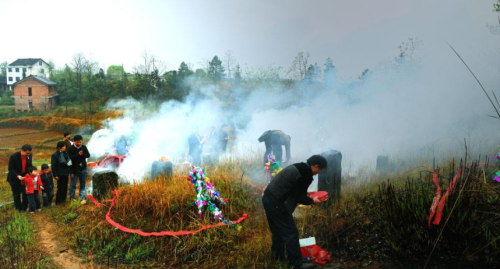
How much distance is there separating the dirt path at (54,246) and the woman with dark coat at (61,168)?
1038 mm

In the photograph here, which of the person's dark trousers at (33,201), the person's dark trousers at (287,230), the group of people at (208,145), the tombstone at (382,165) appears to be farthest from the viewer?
the group of people at (208,145)

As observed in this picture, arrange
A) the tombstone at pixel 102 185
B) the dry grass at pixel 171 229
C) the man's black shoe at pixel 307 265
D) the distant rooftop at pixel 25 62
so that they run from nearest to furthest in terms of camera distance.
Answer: the man's black shoe at pixel 307 265 → the dry grass at pixel 171 229 → the tombstone at pixel 102 185 → the distant rooftop at pixel 25 62

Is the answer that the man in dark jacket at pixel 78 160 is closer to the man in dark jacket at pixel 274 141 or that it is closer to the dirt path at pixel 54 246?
the dirt path at pixel 54 246

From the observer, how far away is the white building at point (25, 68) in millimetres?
44719

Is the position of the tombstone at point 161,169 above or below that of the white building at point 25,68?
below

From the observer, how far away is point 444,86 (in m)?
13.3

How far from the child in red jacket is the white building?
4322 centimetres

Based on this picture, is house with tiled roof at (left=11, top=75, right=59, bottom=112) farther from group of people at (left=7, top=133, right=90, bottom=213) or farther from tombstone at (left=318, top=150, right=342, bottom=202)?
tombstone at (left=318, top=150, right=342, bottom=202)

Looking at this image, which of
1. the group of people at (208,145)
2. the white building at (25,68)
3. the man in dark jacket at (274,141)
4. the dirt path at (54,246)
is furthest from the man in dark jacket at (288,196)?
the white building at (25,68)

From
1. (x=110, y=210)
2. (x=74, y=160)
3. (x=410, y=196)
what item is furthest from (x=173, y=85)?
(x=410, y=196)

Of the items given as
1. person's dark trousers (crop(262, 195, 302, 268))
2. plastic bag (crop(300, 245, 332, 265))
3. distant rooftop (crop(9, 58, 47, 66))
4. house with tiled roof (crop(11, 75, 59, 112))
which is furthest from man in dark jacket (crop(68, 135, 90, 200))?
distant rooftop (crop(9, 58, 47, 66))

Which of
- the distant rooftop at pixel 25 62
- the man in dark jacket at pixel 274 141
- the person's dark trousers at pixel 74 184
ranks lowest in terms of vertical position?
the person's dark trousers at pixel 74 184

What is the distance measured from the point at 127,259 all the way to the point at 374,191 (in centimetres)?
467

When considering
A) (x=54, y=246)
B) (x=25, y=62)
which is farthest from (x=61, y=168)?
(x=25, y=62)
